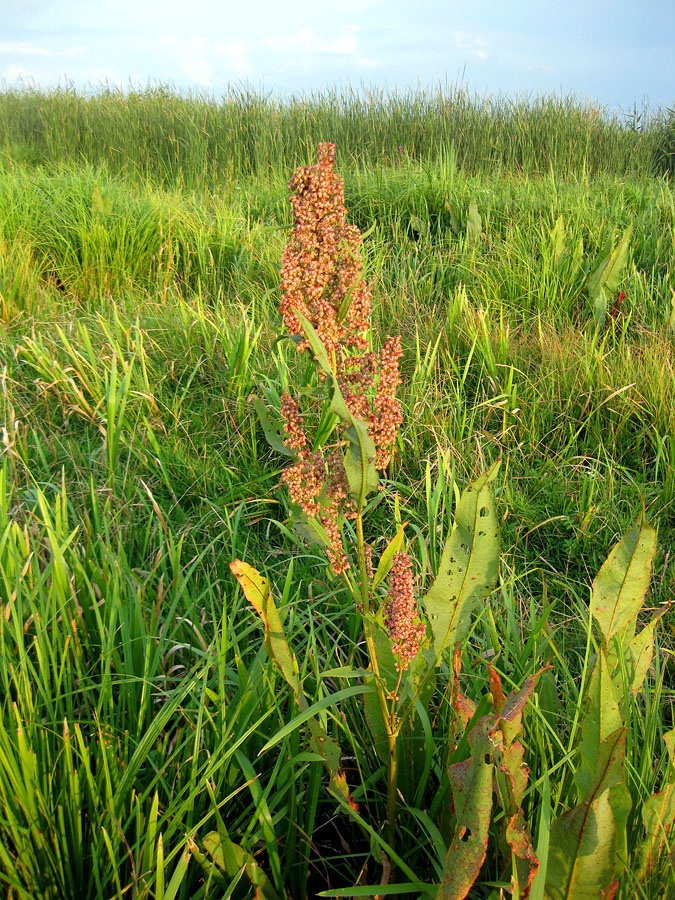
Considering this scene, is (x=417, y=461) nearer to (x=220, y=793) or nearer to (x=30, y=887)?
(x=220, y=793)

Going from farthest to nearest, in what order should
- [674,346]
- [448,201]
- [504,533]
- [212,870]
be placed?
[448,201]
[674,346]
[504,533]
[212,870]

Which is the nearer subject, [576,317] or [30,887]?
[30,887]

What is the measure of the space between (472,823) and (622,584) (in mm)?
428

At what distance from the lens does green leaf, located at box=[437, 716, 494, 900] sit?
2.62ft

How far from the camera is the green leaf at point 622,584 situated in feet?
3.34

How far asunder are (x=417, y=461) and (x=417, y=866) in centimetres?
145

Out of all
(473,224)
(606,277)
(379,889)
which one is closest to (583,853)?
(379,889)

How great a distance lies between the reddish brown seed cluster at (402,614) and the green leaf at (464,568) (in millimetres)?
28

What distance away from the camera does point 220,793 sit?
3.89ft

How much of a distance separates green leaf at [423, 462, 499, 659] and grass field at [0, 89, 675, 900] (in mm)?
197

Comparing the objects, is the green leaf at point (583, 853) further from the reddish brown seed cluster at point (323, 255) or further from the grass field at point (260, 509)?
the reddish brown seed cluster at point (323, 255)

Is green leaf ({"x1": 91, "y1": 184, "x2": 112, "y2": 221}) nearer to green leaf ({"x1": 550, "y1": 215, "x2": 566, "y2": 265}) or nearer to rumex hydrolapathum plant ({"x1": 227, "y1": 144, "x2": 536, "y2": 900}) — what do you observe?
green leaf ({"x1": 550, "y1": 215, "x2": 566, "y2": 265})

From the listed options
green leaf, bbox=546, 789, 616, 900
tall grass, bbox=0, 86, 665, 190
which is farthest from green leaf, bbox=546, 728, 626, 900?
tall grass, bbox=0, 86, 665, 190

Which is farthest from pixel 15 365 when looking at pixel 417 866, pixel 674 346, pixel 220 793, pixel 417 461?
pixel 674 346
